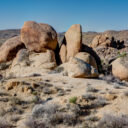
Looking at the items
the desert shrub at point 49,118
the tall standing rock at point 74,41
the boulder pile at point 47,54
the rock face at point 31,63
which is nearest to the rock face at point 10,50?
the boulder pile at point 47,54

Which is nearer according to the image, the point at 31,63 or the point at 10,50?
the point at 31,63

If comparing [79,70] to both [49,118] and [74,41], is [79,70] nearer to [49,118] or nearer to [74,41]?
[74,41]

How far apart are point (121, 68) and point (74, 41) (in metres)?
3.88

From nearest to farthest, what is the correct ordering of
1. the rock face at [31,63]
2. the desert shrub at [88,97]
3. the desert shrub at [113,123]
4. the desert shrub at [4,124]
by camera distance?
1. the desert shrub at [113,123]
2. the desert shrub at [4,124]
3. the desert shrub at [88,97]
4. the rock face at [31,63]

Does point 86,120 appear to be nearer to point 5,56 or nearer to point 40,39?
point 40,39

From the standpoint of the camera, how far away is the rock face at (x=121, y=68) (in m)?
12.6

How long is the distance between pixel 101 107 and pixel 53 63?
24.4ft

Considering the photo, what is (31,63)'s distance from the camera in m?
14.4

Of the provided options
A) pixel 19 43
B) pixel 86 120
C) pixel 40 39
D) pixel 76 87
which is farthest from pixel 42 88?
pixel 19 43

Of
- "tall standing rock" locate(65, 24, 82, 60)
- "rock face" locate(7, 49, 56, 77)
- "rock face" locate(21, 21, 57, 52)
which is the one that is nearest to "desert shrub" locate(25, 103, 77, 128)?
"rock face" locate(7, 49, 56, 77)

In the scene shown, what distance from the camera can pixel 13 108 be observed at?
6.57m

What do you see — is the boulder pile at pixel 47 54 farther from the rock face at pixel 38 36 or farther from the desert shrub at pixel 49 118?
the desert shrub at pixel 49 118

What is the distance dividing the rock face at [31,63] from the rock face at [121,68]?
4043 millimetres

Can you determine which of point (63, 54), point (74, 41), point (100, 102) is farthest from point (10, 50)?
point (100, 102)
